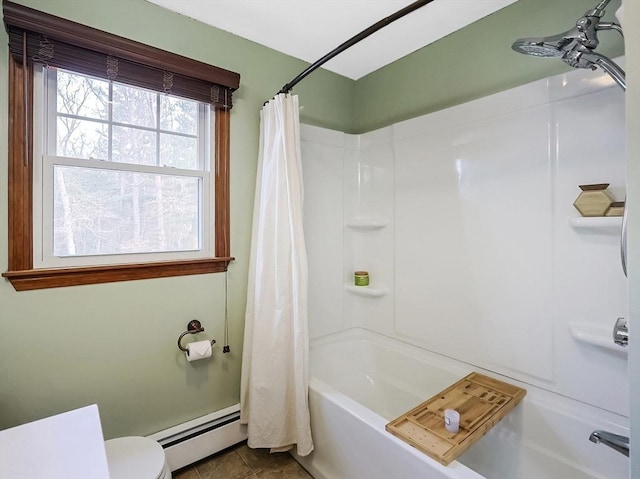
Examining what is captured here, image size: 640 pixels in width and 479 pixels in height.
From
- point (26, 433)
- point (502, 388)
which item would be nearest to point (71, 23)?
point (26, 433)

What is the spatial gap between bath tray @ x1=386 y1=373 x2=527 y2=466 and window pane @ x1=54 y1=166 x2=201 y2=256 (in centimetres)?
144

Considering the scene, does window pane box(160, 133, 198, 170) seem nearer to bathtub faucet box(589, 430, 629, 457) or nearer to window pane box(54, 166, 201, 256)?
window pane box(54, 166, 201, 256)

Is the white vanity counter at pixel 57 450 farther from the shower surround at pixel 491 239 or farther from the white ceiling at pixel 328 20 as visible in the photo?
the white ceiling at pixel 328 20

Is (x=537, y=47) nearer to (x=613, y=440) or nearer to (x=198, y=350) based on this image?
(x=613, y=440)

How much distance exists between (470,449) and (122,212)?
2196 millimetres

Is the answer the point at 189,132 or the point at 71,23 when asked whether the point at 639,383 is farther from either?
the point at 71,23

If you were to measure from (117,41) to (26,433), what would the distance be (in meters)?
1.56

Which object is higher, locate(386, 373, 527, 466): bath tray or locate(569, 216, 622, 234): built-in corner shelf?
locate(569, 216, 622, 234): built-in corner shelf

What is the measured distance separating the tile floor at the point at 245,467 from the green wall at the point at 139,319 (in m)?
0.27

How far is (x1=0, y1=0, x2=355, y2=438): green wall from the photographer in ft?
4.42

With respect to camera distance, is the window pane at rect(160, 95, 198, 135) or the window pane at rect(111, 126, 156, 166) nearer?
the window pane at rect(111, 126, 156, 166)

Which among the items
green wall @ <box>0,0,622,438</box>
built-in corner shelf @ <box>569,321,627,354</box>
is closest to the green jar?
green wall @ <box>0,0,622,438</box>

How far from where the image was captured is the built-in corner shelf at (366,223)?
2.29 m

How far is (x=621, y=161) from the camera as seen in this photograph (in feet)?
4.25
